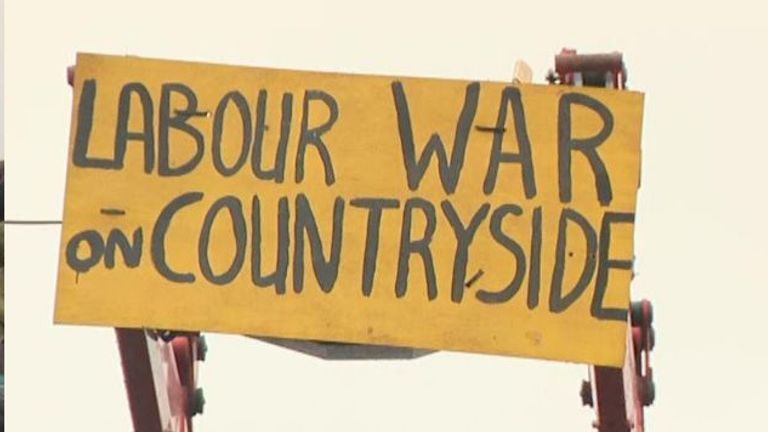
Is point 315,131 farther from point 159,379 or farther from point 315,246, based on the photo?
point 159,379

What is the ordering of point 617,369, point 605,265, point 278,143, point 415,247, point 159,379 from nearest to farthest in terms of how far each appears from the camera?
point 605,265 → point 415,247 → point 278,143 → point 617,369 → point 159,379

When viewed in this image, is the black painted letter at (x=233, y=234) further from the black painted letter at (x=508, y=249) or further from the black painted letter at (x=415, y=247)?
the black painted letter at (x=508, y=249)

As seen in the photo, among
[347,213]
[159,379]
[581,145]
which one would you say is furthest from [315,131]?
[159,379]

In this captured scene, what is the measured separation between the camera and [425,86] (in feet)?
29.7

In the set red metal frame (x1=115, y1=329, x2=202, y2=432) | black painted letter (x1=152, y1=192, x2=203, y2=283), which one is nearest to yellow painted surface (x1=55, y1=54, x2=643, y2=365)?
black painted letter (x1=152, y1=192, x2=203, y2=283)

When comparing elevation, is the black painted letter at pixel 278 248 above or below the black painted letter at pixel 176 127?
below

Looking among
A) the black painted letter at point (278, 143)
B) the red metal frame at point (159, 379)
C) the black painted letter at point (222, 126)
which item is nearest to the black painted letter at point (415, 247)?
the black painted letter at point (278, 143)

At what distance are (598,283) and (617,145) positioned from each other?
18.0 inches

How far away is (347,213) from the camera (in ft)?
29.6

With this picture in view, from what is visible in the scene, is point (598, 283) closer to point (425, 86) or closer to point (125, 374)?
point (425, 86)

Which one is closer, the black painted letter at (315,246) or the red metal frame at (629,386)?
the black painted letter at (315,246)

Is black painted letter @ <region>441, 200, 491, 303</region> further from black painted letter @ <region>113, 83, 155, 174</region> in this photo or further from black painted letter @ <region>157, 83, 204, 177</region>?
black painted letter @ <region>113, 83, 155, 174</region>

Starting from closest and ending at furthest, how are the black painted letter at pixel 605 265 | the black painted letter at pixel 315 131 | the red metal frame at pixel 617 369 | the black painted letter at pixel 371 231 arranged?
the black painted letter at pixel 605 265 → the black painted letter at pixel 371 231 → the black painted letter at pixel 315 131 → the red metal frame at pixel 617 369

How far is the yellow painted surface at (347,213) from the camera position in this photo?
8.89m
